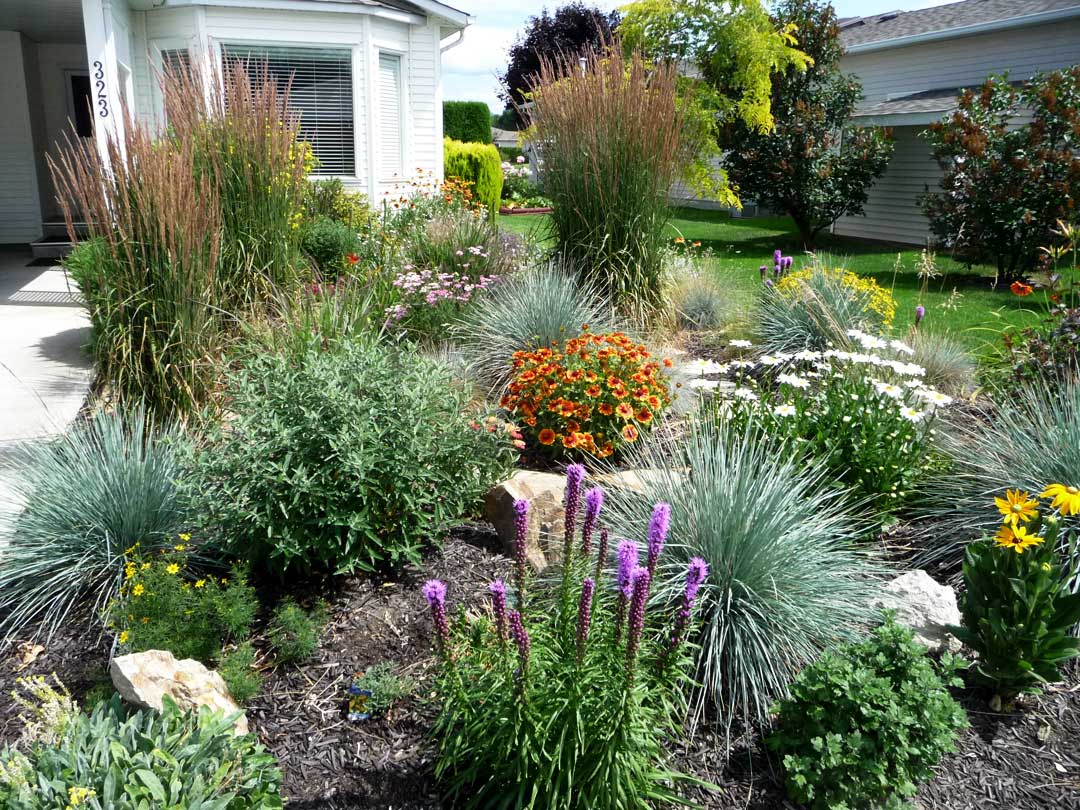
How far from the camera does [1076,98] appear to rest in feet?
35.6

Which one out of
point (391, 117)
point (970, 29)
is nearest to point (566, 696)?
point (391, 117)

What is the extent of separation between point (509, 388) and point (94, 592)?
2.47 meters

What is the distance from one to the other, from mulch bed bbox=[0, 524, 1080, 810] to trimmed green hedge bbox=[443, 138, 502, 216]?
1473cm

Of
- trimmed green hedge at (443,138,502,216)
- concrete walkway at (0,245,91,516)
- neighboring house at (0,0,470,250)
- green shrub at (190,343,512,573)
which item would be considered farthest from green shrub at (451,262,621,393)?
trimmed green hedge at (443,138,502,216)

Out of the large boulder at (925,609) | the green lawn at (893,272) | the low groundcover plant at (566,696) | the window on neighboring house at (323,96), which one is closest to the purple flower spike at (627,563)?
the low groundcover plant at (566,696)

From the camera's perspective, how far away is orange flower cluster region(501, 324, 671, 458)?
4.32 metres

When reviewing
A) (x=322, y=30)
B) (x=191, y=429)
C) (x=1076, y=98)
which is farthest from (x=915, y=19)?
(x=191, y=429)

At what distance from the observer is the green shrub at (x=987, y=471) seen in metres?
3.58

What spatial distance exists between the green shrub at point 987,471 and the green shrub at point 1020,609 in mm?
651

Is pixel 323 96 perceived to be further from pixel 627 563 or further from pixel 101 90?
pixel 627 563

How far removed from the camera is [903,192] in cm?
1577

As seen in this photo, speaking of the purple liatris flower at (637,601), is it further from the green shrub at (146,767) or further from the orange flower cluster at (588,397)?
the orange flower cluster at (588,397)

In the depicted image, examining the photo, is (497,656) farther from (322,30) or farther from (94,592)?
(322,30)

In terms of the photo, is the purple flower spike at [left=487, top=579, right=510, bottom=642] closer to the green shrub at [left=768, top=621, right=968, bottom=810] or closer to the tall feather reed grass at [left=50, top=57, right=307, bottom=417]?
the green shrub at [left=768, top=621, right=968, bottom=810]
